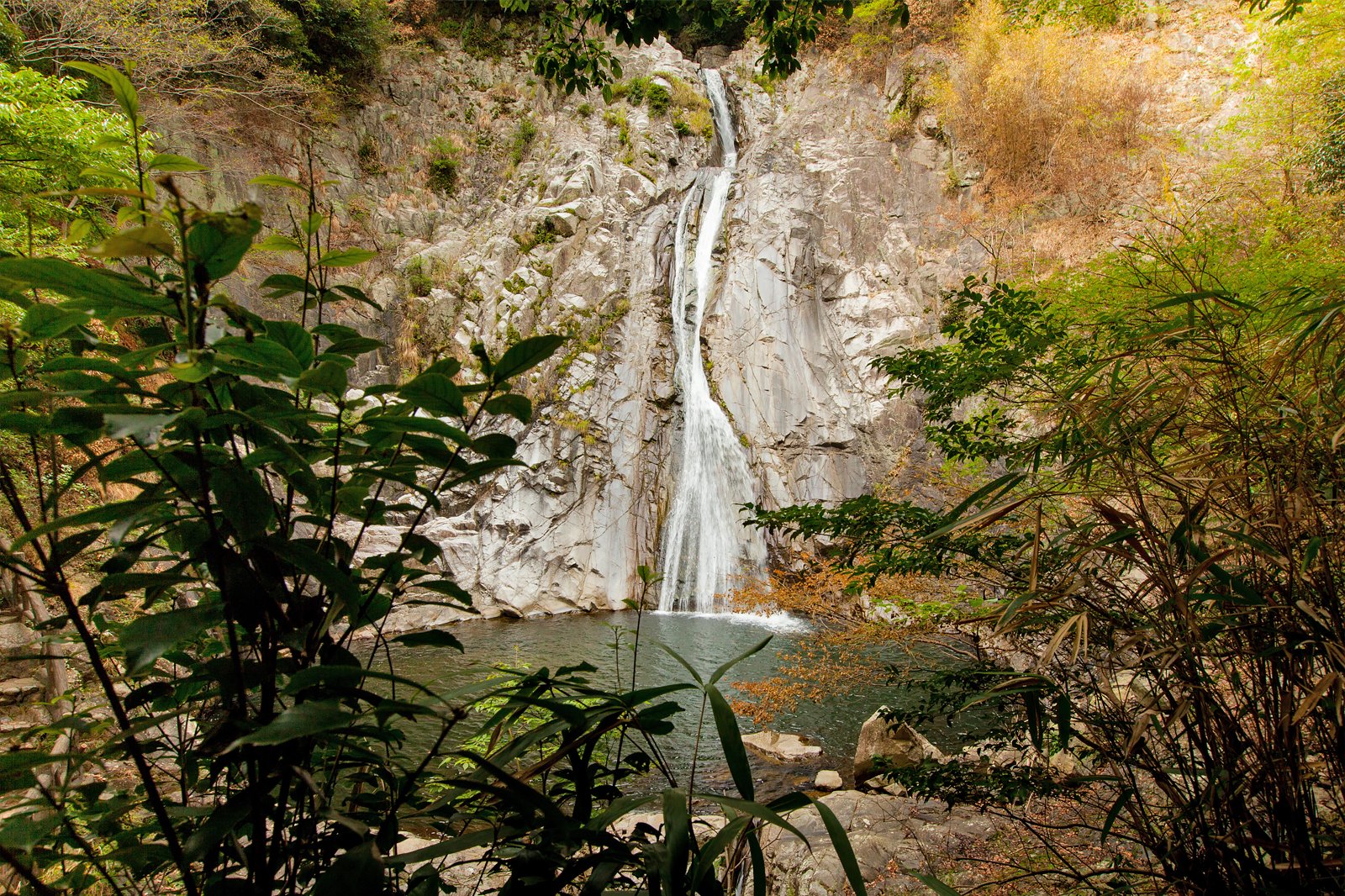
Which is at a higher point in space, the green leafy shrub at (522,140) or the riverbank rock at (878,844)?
the green leafy shrub at (522,140)

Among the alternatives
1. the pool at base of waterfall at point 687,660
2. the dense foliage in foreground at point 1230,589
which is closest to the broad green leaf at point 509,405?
the dense foliage in foreground at point 1230,589

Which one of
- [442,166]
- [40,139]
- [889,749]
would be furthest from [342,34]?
[889,749]

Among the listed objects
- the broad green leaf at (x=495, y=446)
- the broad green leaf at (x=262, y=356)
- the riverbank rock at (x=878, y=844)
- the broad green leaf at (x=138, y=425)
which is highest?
the broad green leaf at (x=262, y=356)

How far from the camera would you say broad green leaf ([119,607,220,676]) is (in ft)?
1.50

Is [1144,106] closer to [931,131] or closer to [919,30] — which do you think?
[931,131]

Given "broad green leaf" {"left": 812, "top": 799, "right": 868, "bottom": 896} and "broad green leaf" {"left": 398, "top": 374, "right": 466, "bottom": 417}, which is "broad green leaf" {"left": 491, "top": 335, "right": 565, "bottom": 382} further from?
→ "broad green leaf" {"left": 812, "top": 799, "right": 868, "bottom": 896}

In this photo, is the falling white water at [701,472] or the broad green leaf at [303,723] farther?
the falling white water at [701,472]

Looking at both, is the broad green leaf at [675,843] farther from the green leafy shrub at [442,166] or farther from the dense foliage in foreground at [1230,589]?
the green leafy shrub at [442,166]

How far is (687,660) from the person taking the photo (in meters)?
4.89

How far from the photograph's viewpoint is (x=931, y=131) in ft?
43.6

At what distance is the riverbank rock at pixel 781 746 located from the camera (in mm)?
5000

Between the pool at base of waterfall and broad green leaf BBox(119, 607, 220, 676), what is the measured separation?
9.09 feet

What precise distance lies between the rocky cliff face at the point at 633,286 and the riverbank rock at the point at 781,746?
580 centimetres

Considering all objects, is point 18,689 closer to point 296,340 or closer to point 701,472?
point 296,340
